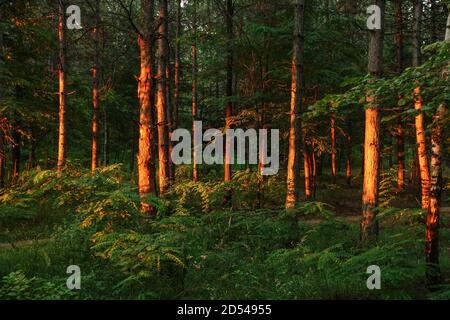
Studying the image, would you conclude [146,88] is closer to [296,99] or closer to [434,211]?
[296,99]

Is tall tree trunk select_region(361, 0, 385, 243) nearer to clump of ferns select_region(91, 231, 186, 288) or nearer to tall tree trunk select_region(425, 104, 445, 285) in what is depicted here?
tall tree trunk select_region(425, 104, 445, 285)

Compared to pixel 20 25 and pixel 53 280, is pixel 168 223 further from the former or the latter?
pixel 20 25

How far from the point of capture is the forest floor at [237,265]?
6.57m

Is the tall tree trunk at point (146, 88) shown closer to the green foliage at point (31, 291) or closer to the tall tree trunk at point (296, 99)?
the green foliage at point (31, 291)

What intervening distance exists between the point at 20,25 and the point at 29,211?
7.50 metres

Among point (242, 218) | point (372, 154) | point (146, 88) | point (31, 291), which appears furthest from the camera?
point (242, 218)

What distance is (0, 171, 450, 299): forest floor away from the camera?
6.57 m

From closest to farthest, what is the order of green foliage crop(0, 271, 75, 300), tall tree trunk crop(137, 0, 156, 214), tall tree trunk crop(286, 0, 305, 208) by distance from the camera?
green foliage crop(0, 271, 75, 300)
tall tree trunk crop(137, 0, 156, 214)
tall tree trunk crop(286, 0, 305, 208)

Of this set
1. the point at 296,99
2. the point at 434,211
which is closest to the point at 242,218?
the point at 296,99

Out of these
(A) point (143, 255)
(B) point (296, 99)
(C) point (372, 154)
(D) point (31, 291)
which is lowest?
(D) point (31, 291)

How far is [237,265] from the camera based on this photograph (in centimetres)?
819

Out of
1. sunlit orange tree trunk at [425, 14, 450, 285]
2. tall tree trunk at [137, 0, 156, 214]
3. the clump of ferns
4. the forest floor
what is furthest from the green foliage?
sunlit orange tree trunk at [425, 14, 450, 285]

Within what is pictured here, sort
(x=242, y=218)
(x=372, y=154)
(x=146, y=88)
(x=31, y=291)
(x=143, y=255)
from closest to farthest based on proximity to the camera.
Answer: (x=31, y=291)
(x=143, y=255)
(x=146, y=88)
(x=372, y=154)
(x=242, y=218)

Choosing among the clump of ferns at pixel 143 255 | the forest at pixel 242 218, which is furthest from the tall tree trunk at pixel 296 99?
the clump of ferns at pixel 143 255
